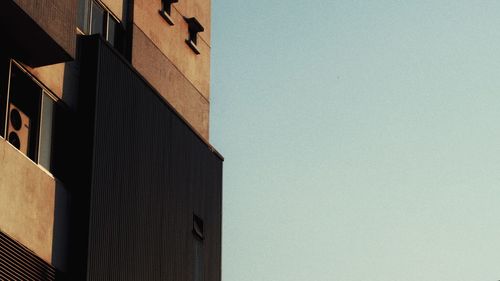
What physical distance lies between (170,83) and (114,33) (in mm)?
4068

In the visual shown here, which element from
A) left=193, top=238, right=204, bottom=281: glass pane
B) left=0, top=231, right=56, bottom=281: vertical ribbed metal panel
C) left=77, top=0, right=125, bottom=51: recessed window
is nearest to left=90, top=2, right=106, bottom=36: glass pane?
left=77, top=0, right=125, bottom=51: recessed window

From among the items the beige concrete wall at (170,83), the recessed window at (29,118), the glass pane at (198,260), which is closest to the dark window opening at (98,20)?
the beige concrete wall at (170,83)

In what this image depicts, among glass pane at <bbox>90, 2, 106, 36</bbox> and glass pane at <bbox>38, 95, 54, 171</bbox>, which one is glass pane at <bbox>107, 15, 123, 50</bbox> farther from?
glass pane at <bbox>38, 95, 54, 171</bbox>

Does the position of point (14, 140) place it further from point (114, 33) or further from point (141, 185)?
point (114, 33)

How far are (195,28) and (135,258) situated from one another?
1236 cm

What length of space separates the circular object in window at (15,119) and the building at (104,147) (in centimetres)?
6

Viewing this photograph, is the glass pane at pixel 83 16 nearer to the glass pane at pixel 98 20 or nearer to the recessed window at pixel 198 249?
the glass pane at pixel 98 20

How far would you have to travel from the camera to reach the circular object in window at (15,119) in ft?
91.0

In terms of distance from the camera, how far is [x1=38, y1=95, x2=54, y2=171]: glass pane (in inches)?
1137

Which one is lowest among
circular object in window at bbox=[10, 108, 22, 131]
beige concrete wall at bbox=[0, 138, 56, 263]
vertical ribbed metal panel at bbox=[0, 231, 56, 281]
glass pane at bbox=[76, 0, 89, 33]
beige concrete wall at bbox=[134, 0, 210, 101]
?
vertical ribbed metal panel at bbox=[0, 231, 56, 281]

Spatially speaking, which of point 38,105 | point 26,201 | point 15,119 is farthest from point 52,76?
point 26,201

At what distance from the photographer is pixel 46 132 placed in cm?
2925

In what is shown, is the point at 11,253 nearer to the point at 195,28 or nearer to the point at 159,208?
the point at 159,208

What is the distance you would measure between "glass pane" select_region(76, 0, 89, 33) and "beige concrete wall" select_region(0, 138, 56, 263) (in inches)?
231
